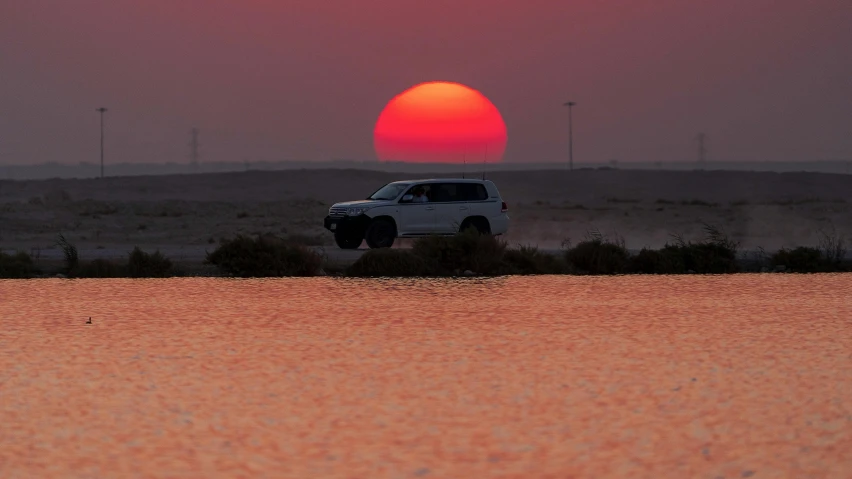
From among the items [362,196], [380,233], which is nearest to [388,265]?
[380,233]

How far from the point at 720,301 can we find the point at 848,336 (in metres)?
5.19

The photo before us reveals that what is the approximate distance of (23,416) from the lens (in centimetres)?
1071

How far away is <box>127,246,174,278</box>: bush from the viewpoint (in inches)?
1095

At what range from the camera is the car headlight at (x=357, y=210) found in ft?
105

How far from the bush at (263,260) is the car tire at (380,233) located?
3404 mm

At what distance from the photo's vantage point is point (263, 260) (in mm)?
28094

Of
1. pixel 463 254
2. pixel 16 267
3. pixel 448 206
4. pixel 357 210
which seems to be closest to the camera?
pixel 16 267

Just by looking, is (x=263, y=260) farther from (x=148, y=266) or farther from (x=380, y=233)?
(x=380, y=233)

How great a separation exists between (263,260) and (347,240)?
5344 mm

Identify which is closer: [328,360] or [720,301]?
[328,360]

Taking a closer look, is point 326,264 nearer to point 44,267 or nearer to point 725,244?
point 44,267

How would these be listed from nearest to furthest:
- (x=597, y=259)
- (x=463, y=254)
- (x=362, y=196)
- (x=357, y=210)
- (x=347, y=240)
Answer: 1. (x=463, y=254)
2. (x=597, y=259)
3. (x=357, y=210)
4. (x=347, y=240)
5. (x=362, y=196)

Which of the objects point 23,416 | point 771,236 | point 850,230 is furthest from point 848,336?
point 850,230

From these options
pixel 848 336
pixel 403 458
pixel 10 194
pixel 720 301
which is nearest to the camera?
pixel 403 458
